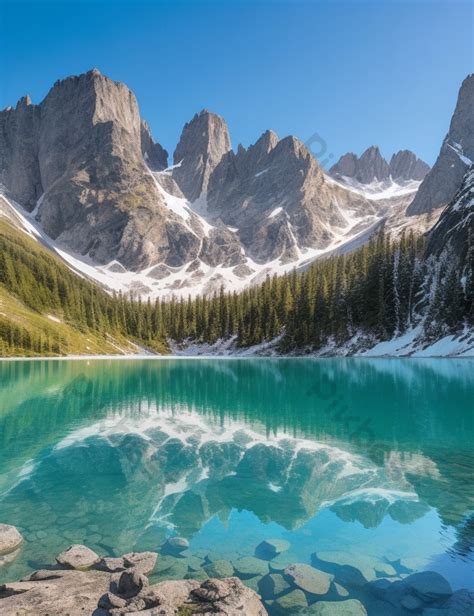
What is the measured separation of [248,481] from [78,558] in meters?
8.46

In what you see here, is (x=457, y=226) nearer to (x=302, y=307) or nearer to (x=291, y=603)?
(x=302, y=307)

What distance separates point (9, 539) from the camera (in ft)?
40.1

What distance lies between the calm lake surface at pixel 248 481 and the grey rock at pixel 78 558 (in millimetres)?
820

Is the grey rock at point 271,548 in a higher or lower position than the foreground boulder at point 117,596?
lower

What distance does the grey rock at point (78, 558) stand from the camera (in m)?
10.8

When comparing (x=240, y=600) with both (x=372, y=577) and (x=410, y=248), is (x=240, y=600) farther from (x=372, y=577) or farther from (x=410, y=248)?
(x=410, y=248)

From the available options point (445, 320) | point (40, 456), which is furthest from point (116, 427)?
point (445, 320)

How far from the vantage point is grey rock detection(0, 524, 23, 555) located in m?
11.9

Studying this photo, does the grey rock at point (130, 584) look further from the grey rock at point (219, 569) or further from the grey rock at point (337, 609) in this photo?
the grey rock at point (337, 609)

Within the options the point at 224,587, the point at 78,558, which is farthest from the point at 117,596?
the point at 78,558

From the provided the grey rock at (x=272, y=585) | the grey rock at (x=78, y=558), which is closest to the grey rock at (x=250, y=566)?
the grey rock at (x=272, y=585)

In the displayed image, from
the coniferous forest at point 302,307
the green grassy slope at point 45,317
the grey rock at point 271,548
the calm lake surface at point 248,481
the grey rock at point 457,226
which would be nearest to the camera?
the grey rock at point 271,548

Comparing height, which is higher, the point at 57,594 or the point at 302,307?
the point at 302,307

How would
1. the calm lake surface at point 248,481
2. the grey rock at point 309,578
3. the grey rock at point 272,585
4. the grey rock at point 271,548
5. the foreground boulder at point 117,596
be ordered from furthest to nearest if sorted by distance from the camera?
the calm lake surface at point 248,481, the grey rock at point 271,548, the grey rock at point 309,578, the grey rock at point 272,585, the foreground boulder at point 117,596
